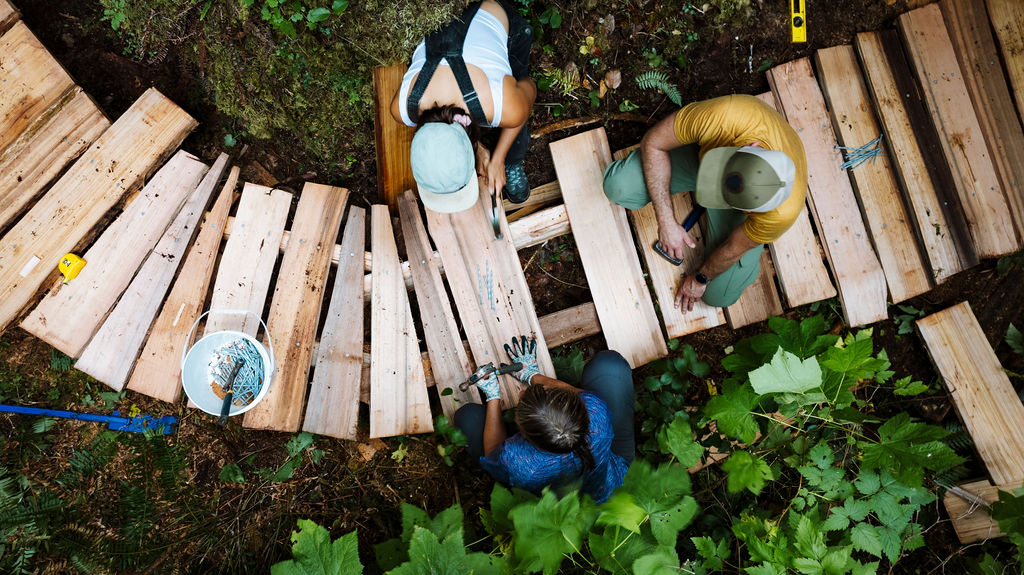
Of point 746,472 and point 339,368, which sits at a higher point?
point 339,368

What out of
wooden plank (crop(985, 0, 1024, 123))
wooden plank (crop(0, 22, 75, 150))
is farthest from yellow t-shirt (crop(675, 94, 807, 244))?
wooden plank (crop(0, 22, 75, 150))

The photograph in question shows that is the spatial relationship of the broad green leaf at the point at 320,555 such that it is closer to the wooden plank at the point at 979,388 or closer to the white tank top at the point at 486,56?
the white tank top at the point at 486,56

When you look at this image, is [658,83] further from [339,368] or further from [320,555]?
[320,555]

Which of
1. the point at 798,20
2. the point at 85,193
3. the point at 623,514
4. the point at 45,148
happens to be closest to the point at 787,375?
the point at 623,514

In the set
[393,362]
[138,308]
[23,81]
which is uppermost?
[23,81]

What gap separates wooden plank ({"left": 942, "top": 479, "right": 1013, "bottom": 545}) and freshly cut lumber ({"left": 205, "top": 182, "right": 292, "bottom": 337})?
178 inches

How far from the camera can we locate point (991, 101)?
131 inches

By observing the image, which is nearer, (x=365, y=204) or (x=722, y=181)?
(x=722, y=181)

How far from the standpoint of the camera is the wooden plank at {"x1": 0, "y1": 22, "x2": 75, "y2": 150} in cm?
298

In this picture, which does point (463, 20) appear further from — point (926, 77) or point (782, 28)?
point (926, 77)

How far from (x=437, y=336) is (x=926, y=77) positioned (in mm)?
3472

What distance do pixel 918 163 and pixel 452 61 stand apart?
2.94 meters

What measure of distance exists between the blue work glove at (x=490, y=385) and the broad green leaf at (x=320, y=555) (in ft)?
3.71

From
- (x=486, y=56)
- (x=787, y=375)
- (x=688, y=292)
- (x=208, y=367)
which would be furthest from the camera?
(x=688, y=292)
